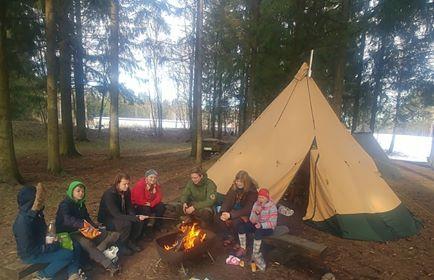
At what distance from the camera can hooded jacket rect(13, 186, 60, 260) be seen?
402 cm

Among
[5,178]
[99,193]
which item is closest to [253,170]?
[99,193]

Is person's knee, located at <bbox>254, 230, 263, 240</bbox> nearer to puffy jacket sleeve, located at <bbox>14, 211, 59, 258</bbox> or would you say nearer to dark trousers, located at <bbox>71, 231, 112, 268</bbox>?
dark trousers, located at <bbox>71, 231, 112, 268</bbox>

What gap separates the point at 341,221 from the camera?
A: 662 cm

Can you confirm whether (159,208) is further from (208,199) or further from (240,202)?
(240,202)

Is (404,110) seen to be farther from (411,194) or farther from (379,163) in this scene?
(411,194)

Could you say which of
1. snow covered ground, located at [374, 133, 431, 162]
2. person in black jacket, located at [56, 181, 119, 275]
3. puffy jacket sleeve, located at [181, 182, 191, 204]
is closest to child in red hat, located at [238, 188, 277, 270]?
puffy jacket sleeve, located at [181, 182, 191, 204]

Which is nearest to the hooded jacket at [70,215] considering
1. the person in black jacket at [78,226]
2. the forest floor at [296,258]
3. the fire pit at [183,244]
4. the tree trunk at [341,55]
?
the person in black jacket at [78,226]

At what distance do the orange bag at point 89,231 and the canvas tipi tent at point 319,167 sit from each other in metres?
3.51

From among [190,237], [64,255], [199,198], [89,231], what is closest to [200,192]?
[199,198]

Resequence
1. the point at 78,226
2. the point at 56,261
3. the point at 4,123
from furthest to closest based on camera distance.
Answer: the point at 4,123, the point at 78,226, the point at 56,261

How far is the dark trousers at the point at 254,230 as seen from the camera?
5.19m

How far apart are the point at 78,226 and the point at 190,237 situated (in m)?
1.54

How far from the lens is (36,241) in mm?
4168

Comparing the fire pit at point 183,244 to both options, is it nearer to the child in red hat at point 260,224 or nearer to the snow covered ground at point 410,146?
the child in red hat at point 260,224
